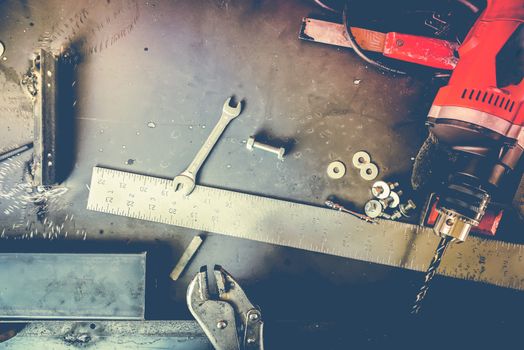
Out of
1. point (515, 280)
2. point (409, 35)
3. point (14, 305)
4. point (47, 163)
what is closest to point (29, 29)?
point (47, 163)

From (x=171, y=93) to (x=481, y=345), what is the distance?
1.65 metres

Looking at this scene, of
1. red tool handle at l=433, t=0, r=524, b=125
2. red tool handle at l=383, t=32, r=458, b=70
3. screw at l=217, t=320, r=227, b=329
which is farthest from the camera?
red tool handle at l=383, t=32, r=458, b=70

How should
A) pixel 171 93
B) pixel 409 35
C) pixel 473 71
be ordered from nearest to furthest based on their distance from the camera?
pixel 473 71
pixel 409 35
pixel 171 93

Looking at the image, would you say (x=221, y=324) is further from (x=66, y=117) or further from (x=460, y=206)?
(x=66, y=117)

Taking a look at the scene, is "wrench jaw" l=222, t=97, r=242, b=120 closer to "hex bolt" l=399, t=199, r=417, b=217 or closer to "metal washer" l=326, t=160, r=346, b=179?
"metal washer" l=326, t=160, r=346, b=179

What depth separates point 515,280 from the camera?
1.36 m

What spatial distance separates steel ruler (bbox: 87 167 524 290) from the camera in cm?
135

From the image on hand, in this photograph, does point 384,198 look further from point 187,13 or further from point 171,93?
point 187,13

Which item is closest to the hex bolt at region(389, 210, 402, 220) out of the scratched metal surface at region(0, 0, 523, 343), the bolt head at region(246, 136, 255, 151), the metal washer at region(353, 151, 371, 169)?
the scratched metal surface at region(0, 0, 523, 343)

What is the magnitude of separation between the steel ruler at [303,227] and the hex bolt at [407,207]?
0.05 m

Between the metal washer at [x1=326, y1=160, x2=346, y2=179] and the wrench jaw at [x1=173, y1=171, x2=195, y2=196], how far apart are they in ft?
1.81

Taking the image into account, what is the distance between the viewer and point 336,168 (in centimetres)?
139

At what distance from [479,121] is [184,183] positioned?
40.3 inches

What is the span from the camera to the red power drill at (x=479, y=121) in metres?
0.99
